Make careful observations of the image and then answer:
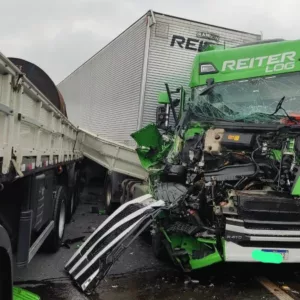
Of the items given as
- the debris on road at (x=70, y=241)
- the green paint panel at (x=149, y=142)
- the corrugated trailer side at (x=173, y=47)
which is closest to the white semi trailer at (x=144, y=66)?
the corrugated trailer side at (x=173, y=47)

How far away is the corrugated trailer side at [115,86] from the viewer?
8.46 metres

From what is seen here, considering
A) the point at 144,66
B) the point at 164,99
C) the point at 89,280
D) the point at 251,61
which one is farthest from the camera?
the point at 144,66

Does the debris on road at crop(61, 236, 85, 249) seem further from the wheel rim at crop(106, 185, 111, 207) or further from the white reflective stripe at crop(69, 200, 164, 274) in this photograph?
the wheel rim at crop(106, 185, 111, 207)

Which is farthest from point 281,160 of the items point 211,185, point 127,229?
point 127,229

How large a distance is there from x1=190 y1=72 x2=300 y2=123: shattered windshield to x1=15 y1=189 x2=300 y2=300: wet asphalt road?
6.62 feet

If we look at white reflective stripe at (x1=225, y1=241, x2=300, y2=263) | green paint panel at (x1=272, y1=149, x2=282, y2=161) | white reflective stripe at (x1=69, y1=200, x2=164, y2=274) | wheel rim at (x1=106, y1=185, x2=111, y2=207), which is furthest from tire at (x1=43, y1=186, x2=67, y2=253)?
wheel rim at (x1=106, y1=185, x2=111, y2=207)

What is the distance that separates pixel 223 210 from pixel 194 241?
26.0 inches

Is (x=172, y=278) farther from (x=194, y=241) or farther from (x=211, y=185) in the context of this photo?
(x=211, y=185)

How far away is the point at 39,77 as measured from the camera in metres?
7.37

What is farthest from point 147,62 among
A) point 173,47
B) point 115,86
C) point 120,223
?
point 120,223

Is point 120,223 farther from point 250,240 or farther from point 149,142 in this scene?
point 149,142

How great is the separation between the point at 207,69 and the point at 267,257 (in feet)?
10.1

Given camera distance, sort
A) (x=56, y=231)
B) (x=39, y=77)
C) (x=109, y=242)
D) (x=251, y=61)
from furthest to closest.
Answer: (x=39, y=77), (x=251, y=61), (x=56, y=231), (x=109, y=242)

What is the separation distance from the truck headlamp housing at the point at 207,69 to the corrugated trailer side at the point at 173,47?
2042mm
